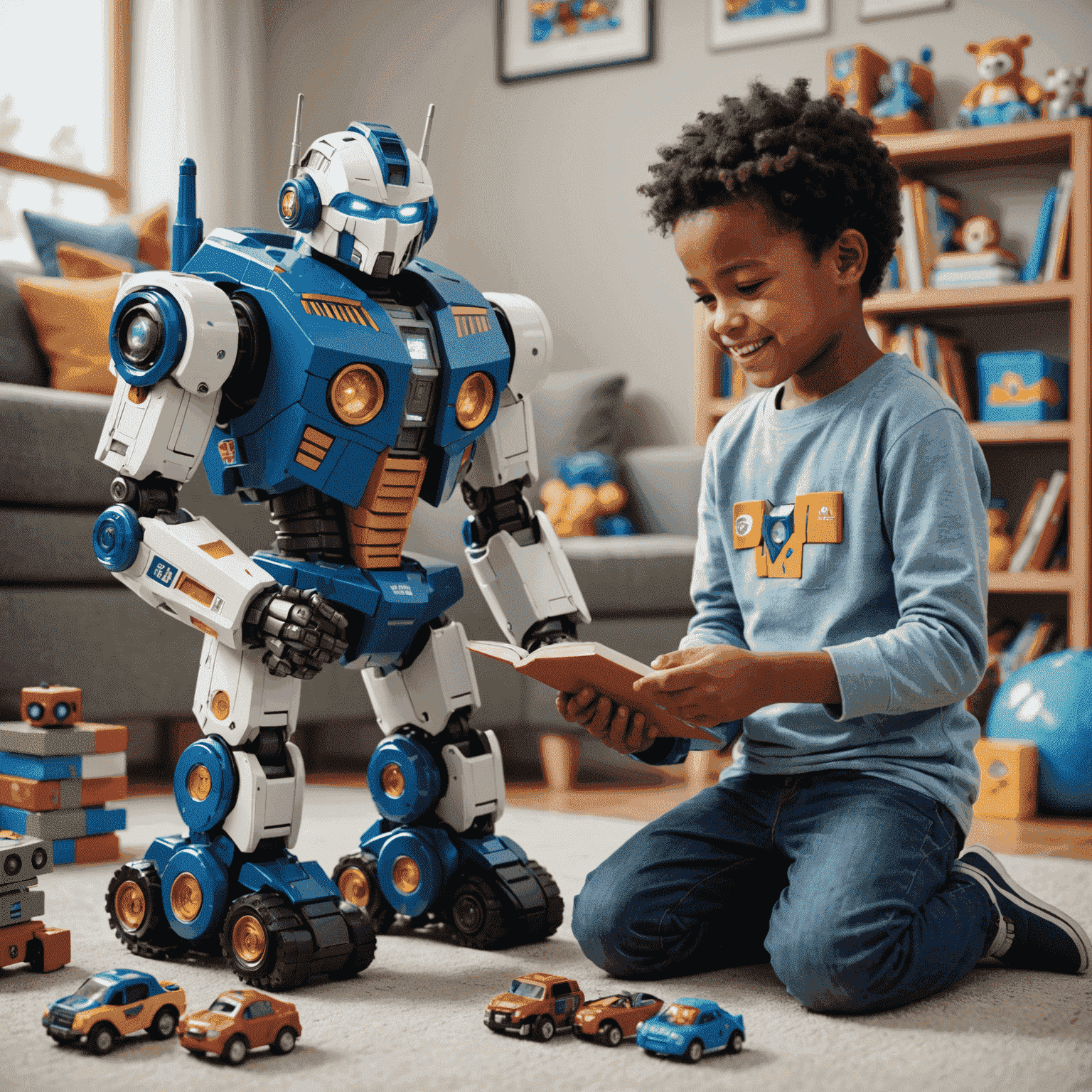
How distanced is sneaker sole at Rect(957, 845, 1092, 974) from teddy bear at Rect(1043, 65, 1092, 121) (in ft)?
6.59

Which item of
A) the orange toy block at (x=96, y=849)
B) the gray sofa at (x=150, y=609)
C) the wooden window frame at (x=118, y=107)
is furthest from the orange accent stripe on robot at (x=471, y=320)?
the wooden window frame at (x=118, y=107)

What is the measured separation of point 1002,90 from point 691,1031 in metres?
2.49

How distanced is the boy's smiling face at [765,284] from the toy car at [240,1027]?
0.72m

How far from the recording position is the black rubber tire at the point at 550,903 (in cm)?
140

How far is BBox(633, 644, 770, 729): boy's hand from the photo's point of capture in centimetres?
108

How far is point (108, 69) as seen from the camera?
3.85m

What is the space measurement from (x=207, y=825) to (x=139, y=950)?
170 millimetres

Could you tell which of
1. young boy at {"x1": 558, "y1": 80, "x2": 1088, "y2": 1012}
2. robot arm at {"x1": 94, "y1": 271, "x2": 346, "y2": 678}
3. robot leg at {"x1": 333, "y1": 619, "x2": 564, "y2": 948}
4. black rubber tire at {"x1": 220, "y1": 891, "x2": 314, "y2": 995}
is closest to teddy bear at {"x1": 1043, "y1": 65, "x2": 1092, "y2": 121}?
young boy at {"x1": 558, "y1": 80, "x2": 1088, "y2": 1012}

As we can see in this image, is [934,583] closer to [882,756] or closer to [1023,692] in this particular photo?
[882,756]

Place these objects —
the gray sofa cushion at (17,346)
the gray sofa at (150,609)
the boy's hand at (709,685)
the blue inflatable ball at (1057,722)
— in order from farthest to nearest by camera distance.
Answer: the gray sofa cushion at (17,346) < the blue inflatable ball at (1057,722) < the gray sofa at (150,609) < the boy's hand at (709,685)

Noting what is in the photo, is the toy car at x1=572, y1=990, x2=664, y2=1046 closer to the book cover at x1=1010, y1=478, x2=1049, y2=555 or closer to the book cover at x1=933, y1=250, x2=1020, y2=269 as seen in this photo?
the book cover at x1=1010, y1=478, x2=1049, y2=555

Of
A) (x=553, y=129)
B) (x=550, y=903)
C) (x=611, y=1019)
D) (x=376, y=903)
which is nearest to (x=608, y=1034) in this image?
(x=611, y=1019)

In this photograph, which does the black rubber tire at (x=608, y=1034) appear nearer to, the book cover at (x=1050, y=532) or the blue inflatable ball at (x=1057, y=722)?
the blue inflatable ball at (x=1057, y=722)

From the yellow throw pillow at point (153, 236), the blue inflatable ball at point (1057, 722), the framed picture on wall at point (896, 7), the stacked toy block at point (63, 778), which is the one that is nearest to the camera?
the stacked toy block at point (63, 778)
